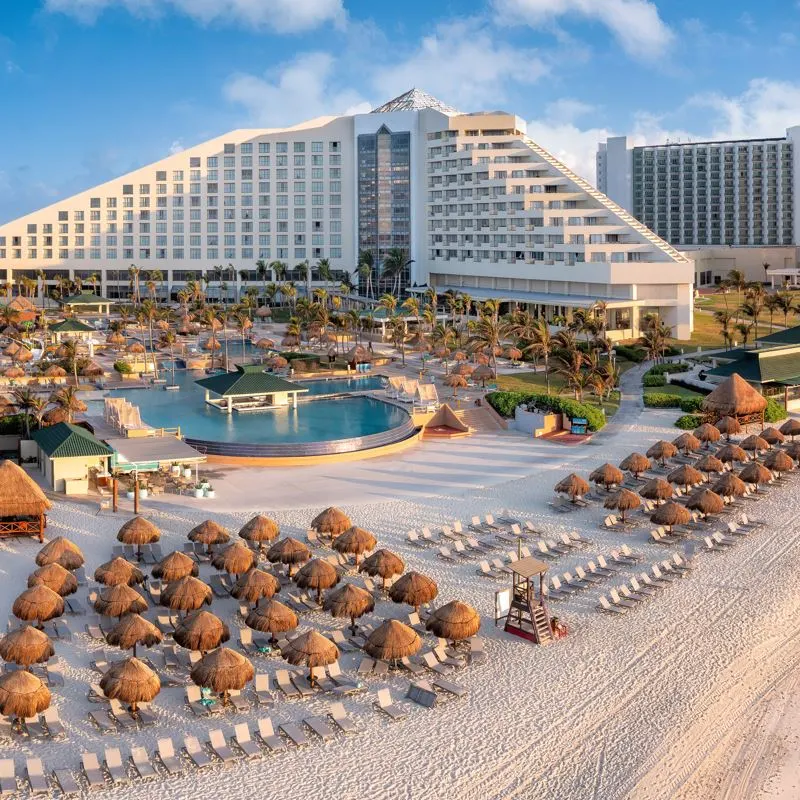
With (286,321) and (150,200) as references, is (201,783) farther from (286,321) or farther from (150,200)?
(150,200)

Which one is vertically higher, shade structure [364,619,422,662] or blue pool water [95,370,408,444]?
blue pool water [95,370,408,444]

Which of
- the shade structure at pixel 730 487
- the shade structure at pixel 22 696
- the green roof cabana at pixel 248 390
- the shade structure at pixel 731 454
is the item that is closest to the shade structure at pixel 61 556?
the shade structure at pixel 22 696

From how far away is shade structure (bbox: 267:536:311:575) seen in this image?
86.5ft

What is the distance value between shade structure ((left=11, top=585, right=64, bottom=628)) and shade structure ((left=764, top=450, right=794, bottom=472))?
22995mm

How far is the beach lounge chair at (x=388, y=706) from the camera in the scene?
19844mm

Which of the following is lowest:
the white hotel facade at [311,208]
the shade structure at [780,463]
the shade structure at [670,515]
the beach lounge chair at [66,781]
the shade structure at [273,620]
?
the beach lounge chair at [66,781]

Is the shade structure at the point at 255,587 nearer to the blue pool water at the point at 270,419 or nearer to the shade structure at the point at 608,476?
the shade structure at the point at 608,476

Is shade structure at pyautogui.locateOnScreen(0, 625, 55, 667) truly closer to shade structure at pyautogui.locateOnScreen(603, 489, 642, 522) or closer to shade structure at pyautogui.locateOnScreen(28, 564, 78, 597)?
shade structure at pyautogui.locateOnScreen(28, 564, 78, 597)

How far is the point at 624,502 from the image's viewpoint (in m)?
31.3

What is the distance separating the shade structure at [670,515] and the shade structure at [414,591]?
882 centimetres

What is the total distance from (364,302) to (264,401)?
4900 cm

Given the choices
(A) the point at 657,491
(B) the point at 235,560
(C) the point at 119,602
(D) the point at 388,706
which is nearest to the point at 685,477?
(A) the point at 657,491

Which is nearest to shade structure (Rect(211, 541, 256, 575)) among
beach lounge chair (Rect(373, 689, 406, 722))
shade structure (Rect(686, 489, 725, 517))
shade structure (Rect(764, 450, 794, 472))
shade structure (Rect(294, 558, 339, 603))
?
shade structure (Rect(294, 558, 339, 603))

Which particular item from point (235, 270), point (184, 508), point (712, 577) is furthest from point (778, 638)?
point (235, 270)
